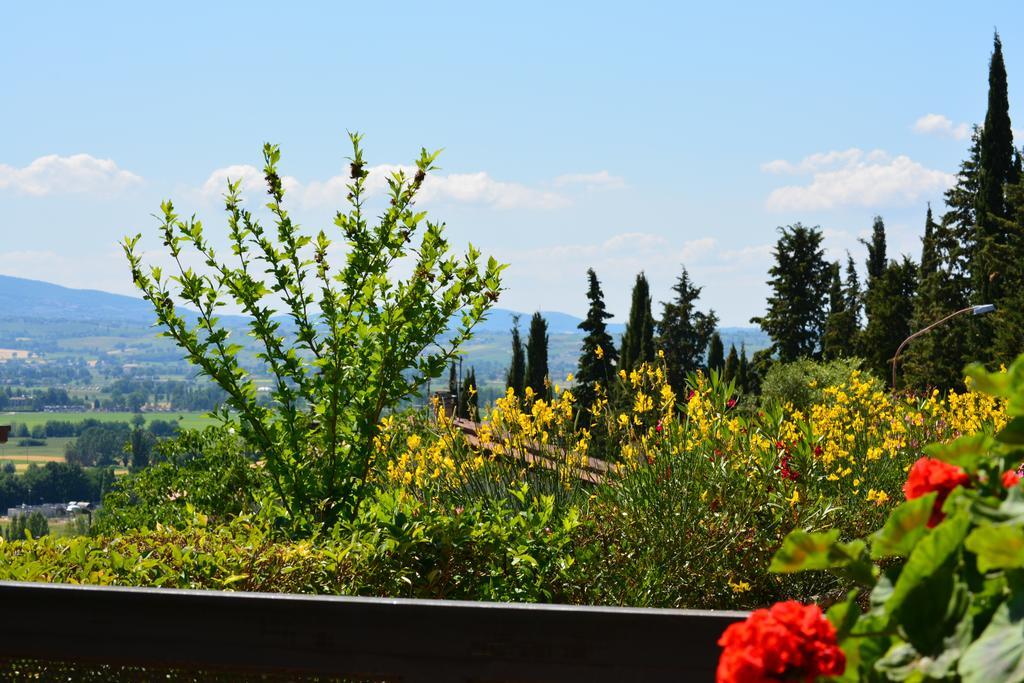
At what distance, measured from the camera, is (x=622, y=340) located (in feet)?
170

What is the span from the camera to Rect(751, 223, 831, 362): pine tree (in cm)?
5038

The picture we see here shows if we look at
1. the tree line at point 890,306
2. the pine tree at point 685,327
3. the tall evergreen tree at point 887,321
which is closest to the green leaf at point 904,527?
the tree line at point 890,306

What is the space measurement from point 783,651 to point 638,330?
50.0 metres

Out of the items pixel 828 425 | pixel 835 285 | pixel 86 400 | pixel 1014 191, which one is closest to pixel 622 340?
pixel 835 285

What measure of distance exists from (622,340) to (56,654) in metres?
49.2

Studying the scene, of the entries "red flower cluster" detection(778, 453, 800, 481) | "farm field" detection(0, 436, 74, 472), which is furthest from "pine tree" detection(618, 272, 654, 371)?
"farm field" detection(0, 436, 74, 472)

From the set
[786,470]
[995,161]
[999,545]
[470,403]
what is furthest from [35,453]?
[999,545]

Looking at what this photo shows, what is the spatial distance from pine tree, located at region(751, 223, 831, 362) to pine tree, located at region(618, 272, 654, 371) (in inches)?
229

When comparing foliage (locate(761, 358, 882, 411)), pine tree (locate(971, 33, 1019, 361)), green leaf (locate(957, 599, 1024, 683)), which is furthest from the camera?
pine tree (locate(971, 33, 1019, 361))

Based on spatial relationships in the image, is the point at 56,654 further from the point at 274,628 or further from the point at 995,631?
the point at 995,631

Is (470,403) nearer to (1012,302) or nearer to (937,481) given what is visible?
(937,481)

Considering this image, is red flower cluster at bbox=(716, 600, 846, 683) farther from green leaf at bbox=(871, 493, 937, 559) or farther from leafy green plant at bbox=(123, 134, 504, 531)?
leafy green plant at bbox=(123, 134, 504, 531)

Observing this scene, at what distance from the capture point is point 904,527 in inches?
67.2

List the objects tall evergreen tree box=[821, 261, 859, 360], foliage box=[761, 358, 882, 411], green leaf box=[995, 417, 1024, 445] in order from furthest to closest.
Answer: tall evergreen tree box=[821, 261, 859, 360] → foliage box=[761, 358, 882, 411] → green leaf box=[995, 417, 1024, 445]
